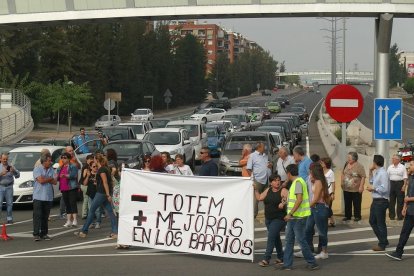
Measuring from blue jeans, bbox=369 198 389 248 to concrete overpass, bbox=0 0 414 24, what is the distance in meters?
10.4

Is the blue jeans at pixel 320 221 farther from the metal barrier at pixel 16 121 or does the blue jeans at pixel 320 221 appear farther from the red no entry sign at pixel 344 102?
the metal barrier at pixel 16 121

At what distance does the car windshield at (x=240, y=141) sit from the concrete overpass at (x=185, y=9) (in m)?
4.84

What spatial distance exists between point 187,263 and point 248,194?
1.41 meters

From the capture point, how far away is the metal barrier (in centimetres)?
4342

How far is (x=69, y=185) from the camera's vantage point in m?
16.3

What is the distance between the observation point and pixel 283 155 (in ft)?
55.1

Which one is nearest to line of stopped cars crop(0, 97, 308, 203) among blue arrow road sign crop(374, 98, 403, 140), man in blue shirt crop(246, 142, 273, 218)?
man in blue shirt crop(246, 142, 273, 218)

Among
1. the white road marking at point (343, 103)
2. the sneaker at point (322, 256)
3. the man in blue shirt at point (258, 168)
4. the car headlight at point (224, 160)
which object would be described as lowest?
the car headlight at point (224, 160)

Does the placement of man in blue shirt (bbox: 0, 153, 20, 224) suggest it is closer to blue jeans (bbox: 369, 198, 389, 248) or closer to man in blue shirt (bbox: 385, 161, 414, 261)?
blue jeans (bbox: 369, 198, 389, 248)

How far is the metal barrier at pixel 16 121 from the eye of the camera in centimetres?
4342

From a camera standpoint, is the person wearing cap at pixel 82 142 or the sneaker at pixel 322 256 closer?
the sneaker at pixel 322 256

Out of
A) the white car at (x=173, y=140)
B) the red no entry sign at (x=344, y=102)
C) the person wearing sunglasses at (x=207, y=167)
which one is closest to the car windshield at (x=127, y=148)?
the white car at (x=173, y=140)

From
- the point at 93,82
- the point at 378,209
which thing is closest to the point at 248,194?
the point at 378,209

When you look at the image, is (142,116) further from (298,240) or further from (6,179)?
(298,240)
